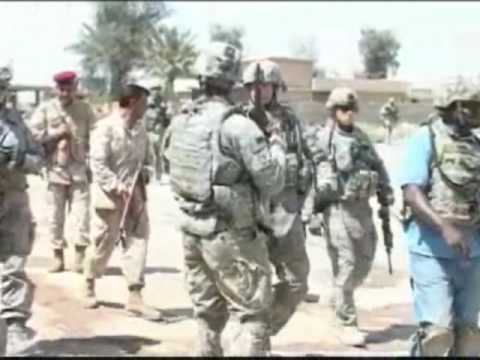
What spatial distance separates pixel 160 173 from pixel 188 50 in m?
49.1

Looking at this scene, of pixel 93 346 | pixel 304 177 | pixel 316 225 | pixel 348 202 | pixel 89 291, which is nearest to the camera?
pixel 304 177

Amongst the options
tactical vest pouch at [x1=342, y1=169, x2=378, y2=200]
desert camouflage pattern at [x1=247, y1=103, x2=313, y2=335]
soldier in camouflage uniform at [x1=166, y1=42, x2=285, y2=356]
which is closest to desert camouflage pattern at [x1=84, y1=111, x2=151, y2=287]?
tactical vest pouch at [x1=342, y1=169, x2=378, y2=200]

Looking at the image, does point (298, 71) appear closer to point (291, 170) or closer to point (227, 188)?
point (291, 170)

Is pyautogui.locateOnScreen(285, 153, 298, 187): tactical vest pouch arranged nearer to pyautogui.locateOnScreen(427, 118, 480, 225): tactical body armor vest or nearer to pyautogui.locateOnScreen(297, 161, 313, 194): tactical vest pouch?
pyautogui.locateOnScreen(297, 161, 313, 194): tactical vest pouch

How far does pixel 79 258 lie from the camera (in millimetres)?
9672

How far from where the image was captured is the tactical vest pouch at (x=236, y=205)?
5.41 m

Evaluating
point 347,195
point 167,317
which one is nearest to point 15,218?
point 167,317

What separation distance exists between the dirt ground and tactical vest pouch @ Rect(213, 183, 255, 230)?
1525mm

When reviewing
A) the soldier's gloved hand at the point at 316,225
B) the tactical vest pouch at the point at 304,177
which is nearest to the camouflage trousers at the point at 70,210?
the soldier's gloved hand at the point at 316,225

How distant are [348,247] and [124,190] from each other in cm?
180

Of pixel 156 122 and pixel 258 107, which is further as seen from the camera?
pixel 156 122

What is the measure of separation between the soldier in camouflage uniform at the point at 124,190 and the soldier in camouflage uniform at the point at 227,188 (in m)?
2.35

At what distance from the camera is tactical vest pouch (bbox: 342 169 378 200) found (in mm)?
7312

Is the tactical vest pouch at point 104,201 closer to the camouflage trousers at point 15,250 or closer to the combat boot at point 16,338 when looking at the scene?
the camouflage trousers at point 15,250
